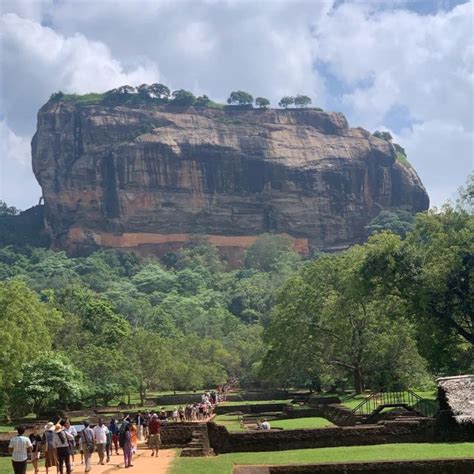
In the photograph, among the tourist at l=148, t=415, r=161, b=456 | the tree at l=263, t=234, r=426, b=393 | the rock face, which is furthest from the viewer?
the rock face

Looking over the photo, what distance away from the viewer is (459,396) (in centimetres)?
1808

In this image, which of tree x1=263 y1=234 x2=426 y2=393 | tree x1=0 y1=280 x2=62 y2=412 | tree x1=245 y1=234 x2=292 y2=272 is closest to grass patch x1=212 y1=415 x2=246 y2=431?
tree x1=263 y1=234 x2=426 y2=393

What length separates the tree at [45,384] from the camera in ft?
111

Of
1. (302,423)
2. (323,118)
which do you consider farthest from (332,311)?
(323,118)

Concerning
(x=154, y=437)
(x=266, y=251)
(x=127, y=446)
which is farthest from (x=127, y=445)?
(x=266, y=251)

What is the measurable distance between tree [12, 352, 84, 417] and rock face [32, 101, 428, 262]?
9465cm

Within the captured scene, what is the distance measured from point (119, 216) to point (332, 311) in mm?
96807

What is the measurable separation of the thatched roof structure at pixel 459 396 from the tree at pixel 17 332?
2160cm

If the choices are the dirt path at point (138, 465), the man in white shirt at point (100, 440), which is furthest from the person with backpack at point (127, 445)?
the man in white shirt at point (100, 440)

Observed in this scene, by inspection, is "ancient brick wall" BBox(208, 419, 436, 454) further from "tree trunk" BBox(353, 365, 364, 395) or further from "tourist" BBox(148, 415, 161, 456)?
"tree trunk" BBox(353, 365, 364, 395)

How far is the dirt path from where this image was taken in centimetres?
1644

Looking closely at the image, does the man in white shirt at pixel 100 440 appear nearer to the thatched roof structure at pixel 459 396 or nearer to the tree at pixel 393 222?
the thatched roof structure at pixel 459 396

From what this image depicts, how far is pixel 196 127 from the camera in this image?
136m

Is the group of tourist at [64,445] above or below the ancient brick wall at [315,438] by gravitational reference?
above
